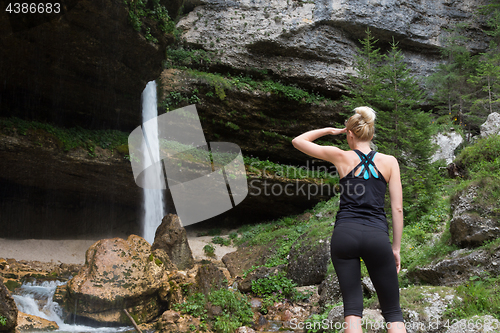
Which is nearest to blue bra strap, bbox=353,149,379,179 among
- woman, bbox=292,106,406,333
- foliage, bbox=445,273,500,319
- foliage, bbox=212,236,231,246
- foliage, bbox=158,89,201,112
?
woman, bbox=292,106,406,333

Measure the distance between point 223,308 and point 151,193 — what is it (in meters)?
9.05

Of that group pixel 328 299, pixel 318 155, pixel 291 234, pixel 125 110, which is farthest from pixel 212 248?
pixel 318 155

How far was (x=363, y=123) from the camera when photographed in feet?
7.00

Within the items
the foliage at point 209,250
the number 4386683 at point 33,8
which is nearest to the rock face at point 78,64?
the number 4386683 at point 33,8

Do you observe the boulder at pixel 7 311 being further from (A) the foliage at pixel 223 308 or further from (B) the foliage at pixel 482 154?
(B) the foliage at pixel 482 154

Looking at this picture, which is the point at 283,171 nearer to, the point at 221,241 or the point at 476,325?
the point at 221,241

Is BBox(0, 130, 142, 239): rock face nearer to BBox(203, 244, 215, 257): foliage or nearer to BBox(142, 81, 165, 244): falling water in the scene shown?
BBox(142, 81, 165, 244): falling water

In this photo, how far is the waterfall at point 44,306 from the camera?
20.4 ft

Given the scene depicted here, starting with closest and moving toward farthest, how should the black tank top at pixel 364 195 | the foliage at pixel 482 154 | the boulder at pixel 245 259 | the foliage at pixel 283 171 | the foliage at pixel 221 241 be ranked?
the black tank top at pixel 364 195 → the foliage at pixel 482 154 → the boulder at pixel 245 259 → the foliage at pixel 221 241 → the foliage at pixel 283 171

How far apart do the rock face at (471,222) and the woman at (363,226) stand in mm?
3005

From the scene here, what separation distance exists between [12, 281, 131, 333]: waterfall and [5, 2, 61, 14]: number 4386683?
24.3ft

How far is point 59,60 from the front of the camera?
11000 mm

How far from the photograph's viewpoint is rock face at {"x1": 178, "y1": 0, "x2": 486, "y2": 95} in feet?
56.6

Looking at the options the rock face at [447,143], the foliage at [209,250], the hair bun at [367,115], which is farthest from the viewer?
the foliage at [209,250]
